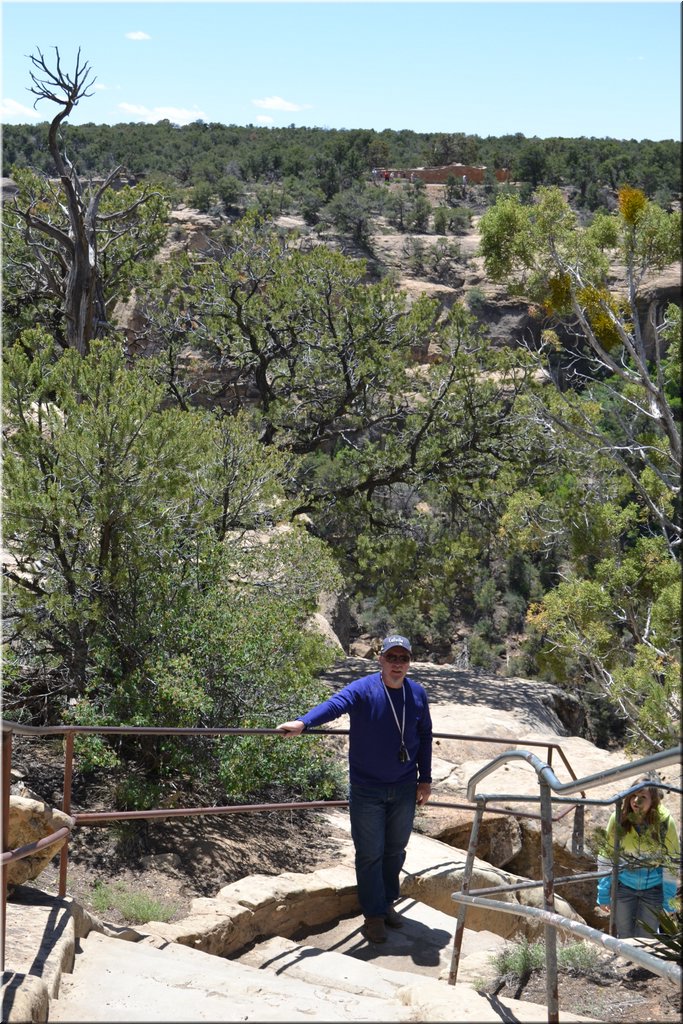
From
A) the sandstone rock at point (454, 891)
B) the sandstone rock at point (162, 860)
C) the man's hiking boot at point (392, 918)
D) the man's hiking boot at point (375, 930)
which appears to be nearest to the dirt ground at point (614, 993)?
the man's hiking boot at point (375, 930)

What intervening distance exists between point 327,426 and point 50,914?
1389 cm

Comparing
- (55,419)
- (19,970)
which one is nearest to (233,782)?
(55,419)

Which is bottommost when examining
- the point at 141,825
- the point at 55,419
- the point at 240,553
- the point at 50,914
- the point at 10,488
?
the point at 141,825

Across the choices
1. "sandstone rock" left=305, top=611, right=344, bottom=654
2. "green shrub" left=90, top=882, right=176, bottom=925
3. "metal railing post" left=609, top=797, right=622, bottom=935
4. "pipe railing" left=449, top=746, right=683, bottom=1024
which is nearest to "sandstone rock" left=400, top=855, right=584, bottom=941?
"green shrub" left=90, top=882, right=176, bottom=925

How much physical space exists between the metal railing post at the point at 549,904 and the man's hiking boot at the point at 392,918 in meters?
2.37

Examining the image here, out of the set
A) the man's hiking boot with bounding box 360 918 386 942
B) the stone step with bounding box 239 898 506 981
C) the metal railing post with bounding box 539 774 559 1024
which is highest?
the metal railing post with bounding box 539 774 559 1024

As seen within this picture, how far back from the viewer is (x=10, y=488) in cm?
845

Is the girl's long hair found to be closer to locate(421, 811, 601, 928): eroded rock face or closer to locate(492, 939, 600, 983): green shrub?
locate(492, 939, 600, 983): green shrub

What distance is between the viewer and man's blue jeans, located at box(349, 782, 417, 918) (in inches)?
222

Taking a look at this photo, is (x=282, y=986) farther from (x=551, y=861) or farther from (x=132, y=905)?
(x=132, y=905)

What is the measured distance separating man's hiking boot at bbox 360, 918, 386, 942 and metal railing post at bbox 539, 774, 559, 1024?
222cm

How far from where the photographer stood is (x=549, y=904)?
3.91 m

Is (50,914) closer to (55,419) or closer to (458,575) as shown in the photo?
(55,419)

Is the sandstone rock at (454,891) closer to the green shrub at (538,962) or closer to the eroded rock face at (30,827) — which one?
the green shrub at (538,962)
